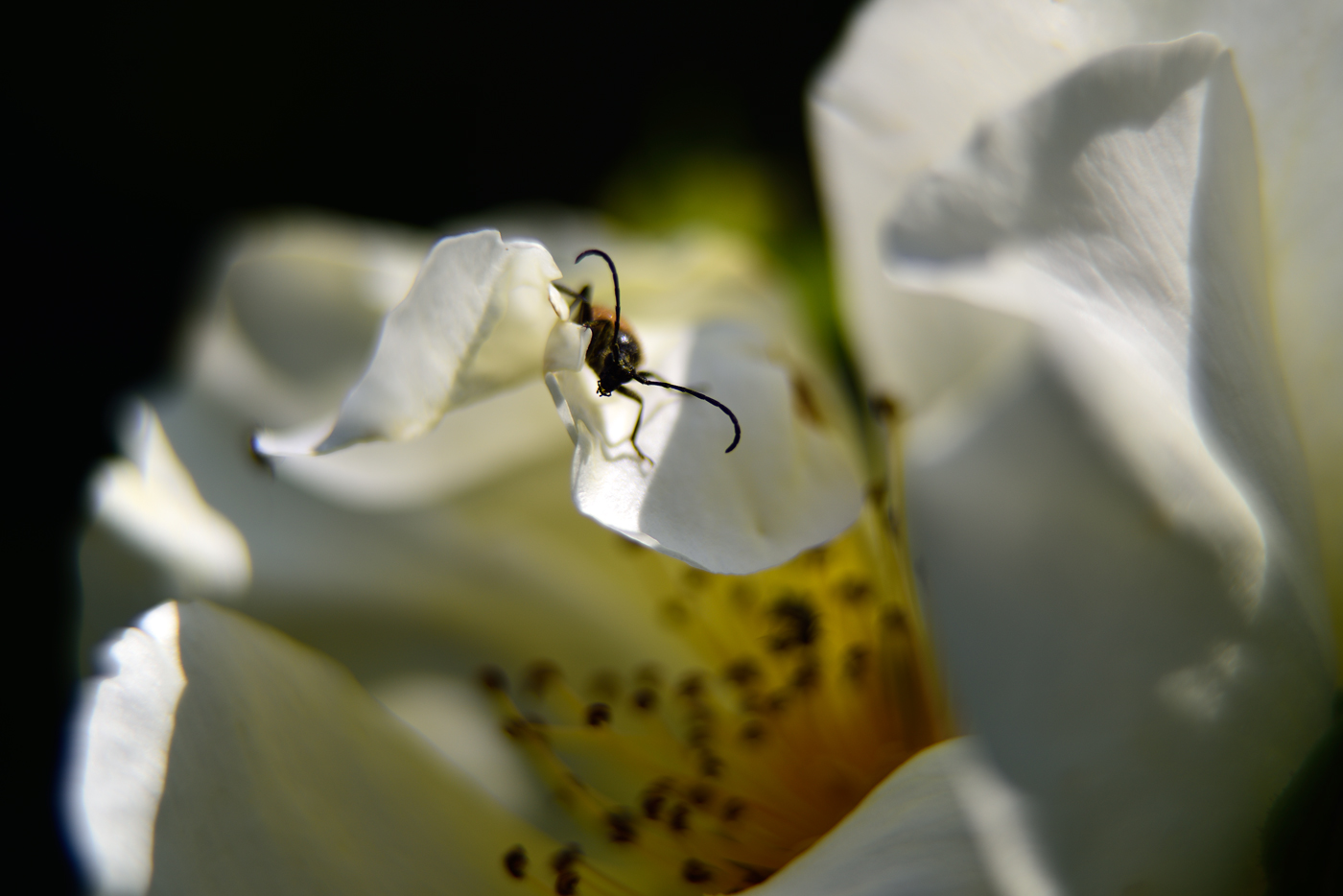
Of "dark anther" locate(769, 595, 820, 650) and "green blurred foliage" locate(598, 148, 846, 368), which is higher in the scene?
"green blurred foliage" locate(598, 148, 846, 368)

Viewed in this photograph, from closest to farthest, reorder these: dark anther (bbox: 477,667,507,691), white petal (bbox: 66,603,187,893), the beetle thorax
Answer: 1. white petal (bbox: 66,603,187,893)
2. the beetle thorax
3. dark anther (bbox: 477,667,507,691)

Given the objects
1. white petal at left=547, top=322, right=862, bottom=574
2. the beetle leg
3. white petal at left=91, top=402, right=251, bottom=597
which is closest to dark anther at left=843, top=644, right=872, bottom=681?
white petal at left=547, top=322, right=862, bottom=574

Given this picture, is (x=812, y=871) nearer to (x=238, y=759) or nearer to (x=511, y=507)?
(x=238, y=759)

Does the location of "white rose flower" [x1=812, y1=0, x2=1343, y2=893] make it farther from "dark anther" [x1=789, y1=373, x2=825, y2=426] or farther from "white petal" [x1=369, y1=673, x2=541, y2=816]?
"white petal" [x1=369, y1=673, x2=541, y2=816]

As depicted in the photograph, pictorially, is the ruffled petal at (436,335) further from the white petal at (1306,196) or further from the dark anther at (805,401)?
the white petal at (1306,196)

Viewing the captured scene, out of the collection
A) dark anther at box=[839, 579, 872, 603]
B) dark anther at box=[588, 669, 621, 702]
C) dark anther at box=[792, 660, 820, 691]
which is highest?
dark anther at box=[839, 579, 872, 603]

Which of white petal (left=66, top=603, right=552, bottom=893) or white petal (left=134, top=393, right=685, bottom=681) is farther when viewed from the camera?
white petal (left=134, top=393, right=685, bottom=681)

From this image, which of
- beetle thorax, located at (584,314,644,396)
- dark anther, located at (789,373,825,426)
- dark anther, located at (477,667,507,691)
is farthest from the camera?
dark anther, located at (477,667,507,691)

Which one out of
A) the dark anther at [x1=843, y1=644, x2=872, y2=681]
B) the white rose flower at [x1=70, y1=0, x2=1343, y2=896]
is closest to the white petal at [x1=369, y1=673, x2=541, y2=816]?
the white rose flower at [x1=70, y1=0, x2=1343, y2=896]
